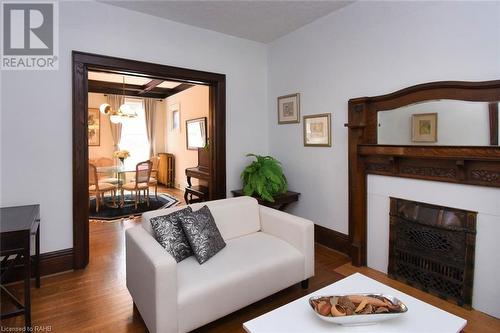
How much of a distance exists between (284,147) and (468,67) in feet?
7.15

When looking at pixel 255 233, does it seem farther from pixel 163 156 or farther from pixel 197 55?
pixel 163 156

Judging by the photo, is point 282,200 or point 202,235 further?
point 282,200

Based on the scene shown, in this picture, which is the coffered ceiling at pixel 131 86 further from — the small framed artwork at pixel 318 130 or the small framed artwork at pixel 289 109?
the small framed artwork at pixel 318 130

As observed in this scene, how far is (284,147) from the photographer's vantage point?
3.89m

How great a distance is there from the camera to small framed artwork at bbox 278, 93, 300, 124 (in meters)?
3.62

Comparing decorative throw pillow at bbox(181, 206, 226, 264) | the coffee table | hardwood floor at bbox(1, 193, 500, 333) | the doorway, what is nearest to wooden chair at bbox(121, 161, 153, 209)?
hardwood floor at bbox(1, 193, 500, 333)

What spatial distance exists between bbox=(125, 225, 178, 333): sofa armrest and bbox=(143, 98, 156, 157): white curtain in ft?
21.7

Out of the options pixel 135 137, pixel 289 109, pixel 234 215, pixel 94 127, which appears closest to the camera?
pixel 234 215

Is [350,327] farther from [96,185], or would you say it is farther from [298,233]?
[96,185]

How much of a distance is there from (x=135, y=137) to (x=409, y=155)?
7.21 m

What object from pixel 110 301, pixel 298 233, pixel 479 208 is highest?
pixel 479 208

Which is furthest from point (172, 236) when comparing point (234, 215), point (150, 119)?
point (150, 119)

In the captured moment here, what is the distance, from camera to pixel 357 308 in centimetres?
134

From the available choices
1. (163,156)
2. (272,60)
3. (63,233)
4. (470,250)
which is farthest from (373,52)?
(163,156)
